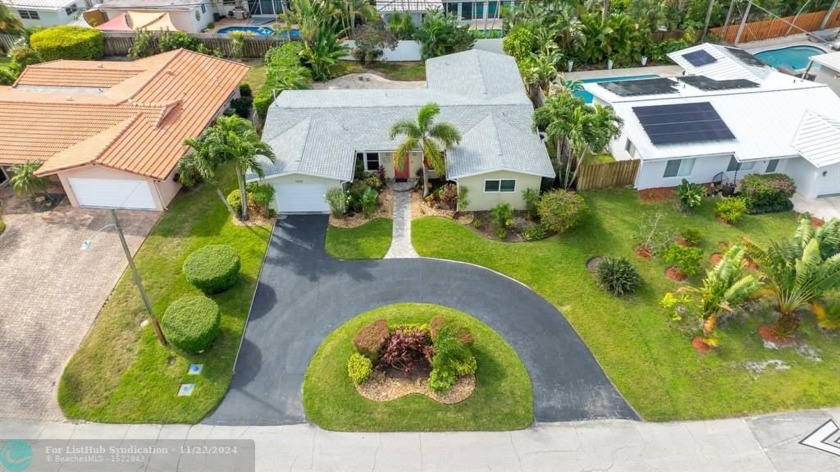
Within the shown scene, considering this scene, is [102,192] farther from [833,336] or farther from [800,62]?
[800,62]

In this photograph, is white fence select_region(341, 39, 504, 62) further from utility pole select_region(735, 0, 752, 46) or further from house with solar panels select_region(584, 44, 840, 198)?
utility pole select_region(735, 0, 752, 46)

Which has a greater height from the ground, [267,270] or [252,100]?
Result: [252,100]

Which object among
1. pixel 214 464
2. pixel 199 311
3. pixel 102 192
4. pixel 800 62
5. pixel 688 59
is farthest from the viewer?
pixel 800 62

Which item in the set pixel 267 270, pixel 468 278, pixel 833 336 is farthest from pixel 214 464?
pixel 833 336

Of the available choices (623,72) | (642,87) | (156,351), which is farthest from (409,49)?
(156,351)

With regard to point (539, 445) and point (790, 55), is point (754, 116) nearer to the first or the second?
point (790, 55)

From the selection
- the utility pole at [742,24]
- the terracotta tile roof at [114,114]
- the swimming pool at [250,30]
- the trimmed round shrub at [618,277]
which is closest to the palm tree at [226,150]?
the terracotta tile roof at [114,114]

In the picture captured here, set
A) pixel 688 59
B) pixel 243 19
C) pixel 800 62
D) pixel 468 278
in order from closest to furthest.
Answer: pixel 468 278
pixel 688 59
pixel 800 62
pixel 243 19

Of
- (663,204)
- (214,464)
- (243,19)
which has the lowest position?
(214,464)

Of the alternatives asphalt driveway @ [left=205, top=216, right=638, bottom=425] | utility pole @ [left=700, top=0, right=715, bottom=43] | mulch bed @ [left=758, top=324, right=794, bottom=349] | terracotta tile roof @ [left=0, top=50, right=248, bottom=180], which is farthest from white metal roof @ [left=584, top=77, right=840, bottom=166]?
terracotta tile roof @ [left=0, top=50, right=248, bottom=180]
